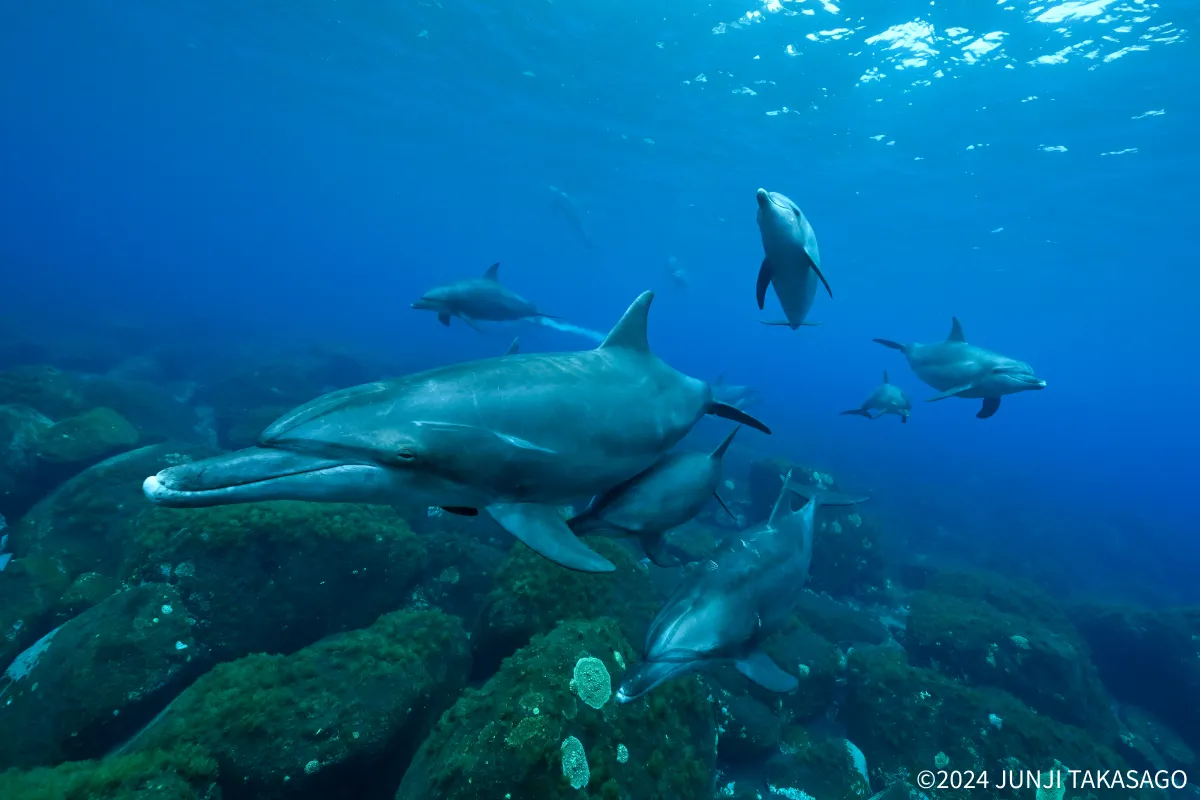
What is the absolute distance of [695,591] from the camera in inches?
140

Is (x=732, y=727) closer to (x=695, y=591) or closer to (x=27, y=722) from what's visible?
(x=695, y=591)

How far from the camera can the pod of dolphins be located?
2152mm

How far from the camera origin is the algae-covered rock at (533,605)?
507 cm

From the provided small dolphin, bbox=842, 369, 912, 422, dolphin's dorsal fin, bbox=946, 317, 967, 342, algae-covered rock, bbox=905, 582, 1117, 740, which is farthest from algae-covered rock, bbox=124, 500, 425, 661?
dolphin's dorsal fin, bbox=946, 317, 967, 342

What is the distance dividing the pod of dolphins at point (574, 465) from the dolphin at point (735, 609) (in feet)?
0.04

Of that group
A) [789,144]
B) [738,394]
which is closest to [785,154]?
[789,144]

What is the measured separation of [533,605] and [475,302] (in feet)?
18.3

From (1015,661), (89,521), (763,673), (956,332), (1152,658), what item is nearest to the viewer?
(763,673)

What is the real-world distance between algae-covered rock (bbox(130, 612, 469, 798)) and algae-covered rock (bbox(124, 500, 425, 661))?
116 centimetres

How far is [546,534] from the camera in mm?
2574

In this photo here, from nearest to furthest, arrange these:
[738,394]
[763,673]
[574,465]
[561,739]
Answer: [574,465]
[561,739]
[763,673]
[738,394]

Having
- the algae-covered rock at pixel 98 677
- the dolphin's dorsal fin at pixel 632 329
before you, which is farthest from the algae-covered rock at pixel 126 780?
the dolphin's dorsal fin at pixel 632 329

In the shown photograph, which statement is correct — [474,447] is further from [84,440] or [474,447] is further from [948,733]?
[84,440]
